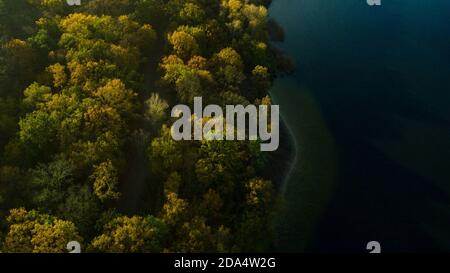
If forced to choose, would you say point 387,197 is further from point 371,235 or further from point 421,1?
point 421,1

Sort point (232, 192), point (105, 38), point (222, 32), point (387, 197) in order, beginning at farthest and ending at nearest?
point (222, 32), point (105, 38), point (387, 197), point (232, 192)

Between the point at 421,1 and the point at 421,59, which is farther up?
the point at 421,1

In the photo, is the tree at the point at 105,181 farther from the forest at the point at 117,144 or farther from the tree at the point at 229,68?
the tree at the point at 229,68

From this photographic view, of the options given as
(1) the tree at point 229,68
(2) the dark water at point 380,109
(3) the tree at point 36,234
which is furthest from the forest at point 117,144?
(2) the dark water at point 380,109

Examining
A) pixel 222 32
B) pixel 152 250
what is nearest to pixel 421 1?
pixel 222 32

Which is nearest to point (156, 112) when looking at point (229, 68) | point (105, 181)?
point (105, 181)

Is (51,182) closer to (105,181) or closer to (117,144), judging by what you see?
(105,181)

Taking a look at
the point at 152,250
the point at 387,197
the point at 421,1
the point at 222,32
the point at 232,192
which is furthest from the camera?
the point at 421,1
